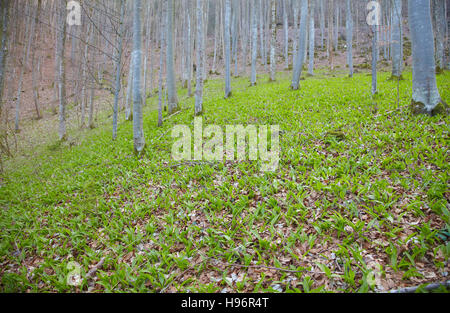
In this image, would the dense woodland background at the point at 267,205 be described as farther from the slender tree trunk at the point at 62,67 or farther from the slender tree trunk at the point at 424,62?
the slender tree trunk at the point at 62,67

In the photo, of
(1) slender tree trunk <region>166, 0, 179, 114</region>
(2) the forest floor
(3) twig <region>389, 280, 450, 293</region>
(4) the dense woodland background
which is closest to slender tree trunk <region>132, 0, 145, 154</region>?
(4) the dense woodland background

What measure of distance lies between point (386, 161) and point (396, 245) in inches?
79.4

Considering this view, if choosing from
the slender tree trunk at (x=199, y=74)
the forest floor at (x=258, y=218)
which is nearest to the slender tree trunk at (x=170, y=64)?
the slender tree trunk at (x=199, y=74)

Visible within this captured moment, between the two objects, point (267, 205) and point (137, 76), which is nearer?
point (267, 205)

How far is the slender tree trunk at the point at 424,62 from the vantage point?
514 centimetres

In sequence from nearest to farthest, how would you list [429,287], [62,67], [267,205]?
[429,287]
[267,205]
[62,67]

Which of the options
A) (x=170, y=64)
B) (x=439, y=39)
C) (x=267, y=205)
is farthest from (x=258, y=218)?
(x=439, y=39)

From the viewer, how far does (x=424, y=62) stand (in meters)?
5.26

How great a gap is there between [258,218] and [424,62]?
604 cm

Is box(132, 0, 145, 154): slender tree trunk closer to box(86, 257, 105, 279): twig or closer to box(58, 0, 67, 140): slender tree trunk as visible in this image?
box(86, 257, 105, 279): twig

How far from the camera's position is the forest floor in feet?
8.07

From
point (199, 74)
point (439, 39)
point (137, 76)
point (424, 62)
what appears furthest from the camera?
point (439, 39)

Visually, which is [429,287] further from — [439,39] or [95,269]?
[439,39]
